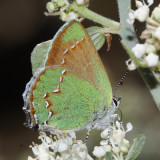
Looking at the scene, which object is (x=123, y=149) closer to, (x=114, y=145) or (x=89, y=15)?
(x=114, y=145)

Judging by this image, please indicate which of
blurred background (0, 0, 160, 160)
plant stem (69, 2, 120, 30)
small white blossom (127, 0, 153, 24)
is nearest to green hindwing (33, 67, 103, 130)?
plant stem (69, 2, 120, 30)

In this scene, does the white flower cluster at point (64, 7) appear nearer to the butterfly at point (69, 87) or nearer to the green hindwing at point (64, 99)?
the butterfly at point (69, 87)

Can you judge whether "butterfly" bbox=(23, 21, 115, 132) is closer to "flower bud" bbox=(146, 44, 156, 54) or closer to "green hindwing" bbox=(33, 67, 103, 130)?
"green hindwing" bbox=(33, 67, 103, 130)

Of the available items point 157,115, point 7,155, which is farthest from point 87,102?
point 7,155

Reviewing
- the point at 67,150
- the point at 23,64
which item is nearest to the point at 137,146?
the point at 67,150

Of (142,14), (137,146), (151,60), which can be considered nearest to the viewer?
(151,60)
